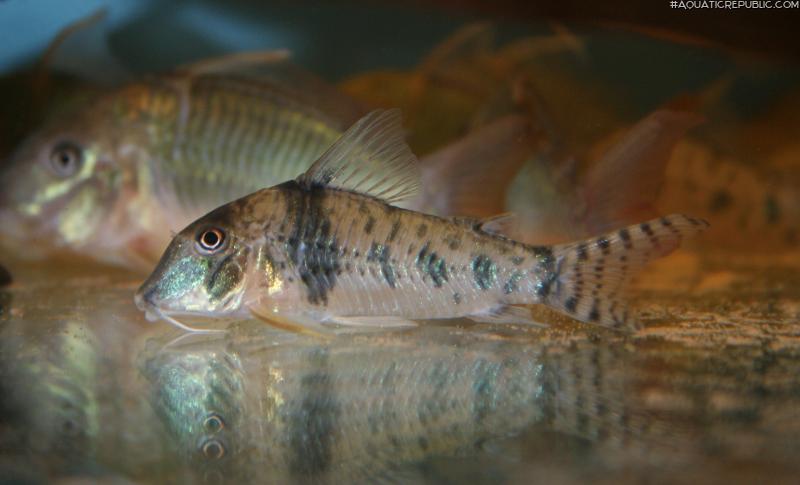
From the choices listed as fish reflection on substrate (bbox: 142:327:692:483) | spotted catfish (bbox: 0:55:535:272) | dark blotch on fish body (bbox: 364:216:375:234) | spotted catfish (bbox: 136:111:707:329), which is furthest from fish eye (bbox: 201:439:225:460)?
spotted catfish (bbox: 0:55:535:272)

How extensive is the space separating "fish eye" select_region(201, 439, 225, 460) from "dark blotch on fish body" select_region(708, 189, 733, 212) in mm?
5476

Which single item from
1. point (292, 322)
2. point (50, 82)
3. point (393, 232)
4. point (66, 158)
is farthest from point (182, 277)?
point (50, 82)

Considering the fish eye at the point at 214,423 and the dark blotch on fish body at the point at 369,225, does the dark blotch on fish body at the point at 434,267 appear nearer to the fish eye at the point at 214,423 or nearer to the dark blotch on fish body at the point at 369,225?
the dark blotch on fish body at the point at 369,225

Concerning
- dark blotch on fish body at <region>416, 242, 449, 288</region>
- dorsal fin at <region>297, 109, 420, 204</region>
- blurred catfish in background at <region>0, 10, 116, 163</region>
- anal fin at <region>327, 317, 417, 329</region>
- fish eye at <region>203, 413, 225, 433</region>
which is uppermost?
A: blurred catfish in background at <region>0, 10, 116, 163</region>

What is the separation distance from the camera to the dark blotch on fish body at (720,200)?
5.98 meters

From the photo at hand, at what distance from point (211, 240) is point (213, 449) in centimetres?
119

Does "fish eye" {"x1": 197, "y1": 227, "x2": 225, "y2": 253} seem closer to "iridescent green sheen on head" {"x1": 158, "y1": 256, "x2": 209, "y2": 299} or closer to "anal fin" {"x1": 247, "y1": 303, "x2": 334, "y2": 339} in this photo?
"iridescent green sheen on head" {"x1": 158, "y1": 256, "x2": 209, "y2": 299}

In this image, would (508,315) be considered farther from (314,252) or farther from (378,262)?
(314,252)

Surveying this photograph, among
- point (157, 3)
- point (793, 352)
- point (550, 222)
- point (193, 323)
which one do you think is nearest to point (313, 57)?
point (157, 3)

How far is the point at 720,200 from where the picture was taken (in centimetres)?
600

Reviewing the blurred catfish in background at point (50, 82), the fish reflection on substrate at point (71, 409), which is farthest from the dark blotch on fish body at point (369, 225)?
the blurred catfish in background at point (50, 82)

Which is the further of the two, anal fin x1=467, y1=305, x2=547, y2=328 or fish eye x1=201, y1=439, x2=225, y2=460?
anal fin x1=467, y1=305, x2=547, y2=328

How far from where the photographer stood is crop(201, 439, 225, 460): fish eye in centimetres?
169

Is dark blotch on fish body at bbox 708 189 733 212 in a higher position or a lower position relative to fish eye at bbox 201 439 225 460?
higher
